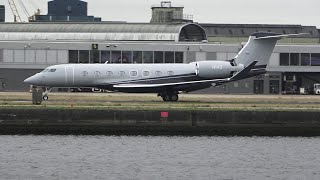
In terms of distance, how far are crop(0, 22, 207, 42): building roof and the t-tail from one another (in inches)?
1338

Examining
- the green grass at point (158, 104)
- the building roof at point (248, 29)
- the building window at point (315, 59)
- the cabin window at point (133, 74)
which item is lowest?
the green grass at point (158, 104)

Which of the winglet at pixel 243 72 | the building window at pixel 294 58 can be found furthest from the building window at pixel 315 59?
the winglet at pixel 243 72

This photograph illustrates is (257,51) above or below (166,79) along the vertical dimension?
above

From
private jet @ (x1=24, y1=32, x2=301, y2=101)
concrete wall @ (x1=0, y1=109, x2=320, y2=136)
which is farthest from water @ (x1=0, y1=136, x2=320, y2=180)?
private jet @ (x1=24, y1=32, x2=301, y2=101)

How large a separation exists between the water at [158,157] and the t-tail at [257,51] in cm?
2554

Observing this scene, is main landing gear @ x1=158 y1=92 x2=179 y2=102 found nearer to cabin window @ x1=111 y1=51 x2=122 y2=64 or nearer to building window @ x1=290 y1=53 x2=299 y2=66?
cabin window @ x1=111 y1=51 x2=122 y2=64

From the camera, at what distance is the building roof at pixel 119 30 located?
126 m

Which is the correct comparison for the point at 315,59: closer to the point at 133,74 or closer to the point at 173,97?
the point at 173,97

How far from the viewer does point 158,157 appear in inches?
2215

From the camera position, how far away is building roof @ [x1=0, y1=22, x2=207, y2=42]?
415ft

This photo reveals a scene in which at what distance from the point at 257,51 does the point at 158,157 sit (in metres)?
37.4

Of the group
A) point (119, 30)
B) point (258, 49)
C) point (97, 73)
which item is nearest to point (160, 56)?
point (119, 30)

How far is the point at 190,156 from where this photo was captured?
56.9 metres

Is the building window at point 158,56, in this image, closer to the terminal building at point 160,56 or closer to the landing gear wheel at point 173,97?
the terminal building at point 160,56
